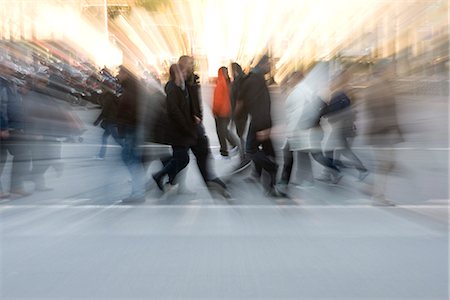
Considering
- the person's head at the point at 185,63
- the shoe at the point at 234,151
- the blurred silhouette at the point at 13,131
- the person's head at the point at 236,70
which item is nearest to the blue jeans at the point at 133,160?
the person's head at the point at 185,63

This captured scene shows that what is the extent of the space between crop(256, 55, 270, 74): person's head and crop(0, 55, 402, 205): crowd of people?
0.01 m

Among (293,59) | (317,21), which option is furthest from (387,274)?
(317,21)

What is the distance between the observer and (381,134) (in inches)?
232

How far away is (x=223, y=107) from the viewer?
8.02 meters

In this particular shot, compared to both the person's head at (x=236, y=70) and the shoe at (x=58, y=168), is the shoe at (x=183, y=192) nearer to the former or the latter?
the person's head at (x=236, y=70)

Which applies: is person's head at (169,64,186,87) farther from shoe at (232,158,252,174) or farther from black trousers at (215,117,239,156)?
black trousers at (215,117,239,156)

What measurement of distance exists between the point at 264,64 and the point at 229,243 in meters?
2.46

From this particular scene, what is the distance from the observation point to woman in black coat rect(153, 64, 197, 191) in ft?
20.0

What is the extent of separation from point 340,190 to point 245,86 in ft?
6.37

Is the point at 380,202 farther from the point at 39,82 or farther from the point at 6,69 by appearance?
the point at 6,69

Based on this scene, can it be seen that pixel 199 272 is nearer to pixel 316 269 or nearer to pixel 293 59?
pixel 316 269

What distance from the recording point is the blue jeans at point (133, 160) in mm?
6254

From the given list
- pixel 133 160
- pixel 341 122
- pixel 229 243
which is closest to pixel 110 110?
pixel 133 160

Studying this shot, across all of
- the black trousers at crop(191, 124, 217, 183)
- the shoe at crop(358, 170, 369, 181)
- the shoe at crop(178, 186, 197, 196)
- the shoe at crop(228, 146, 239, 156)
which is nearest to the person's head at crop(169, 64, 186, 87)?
the black trousers at crop(191, 124, 217, 183)
